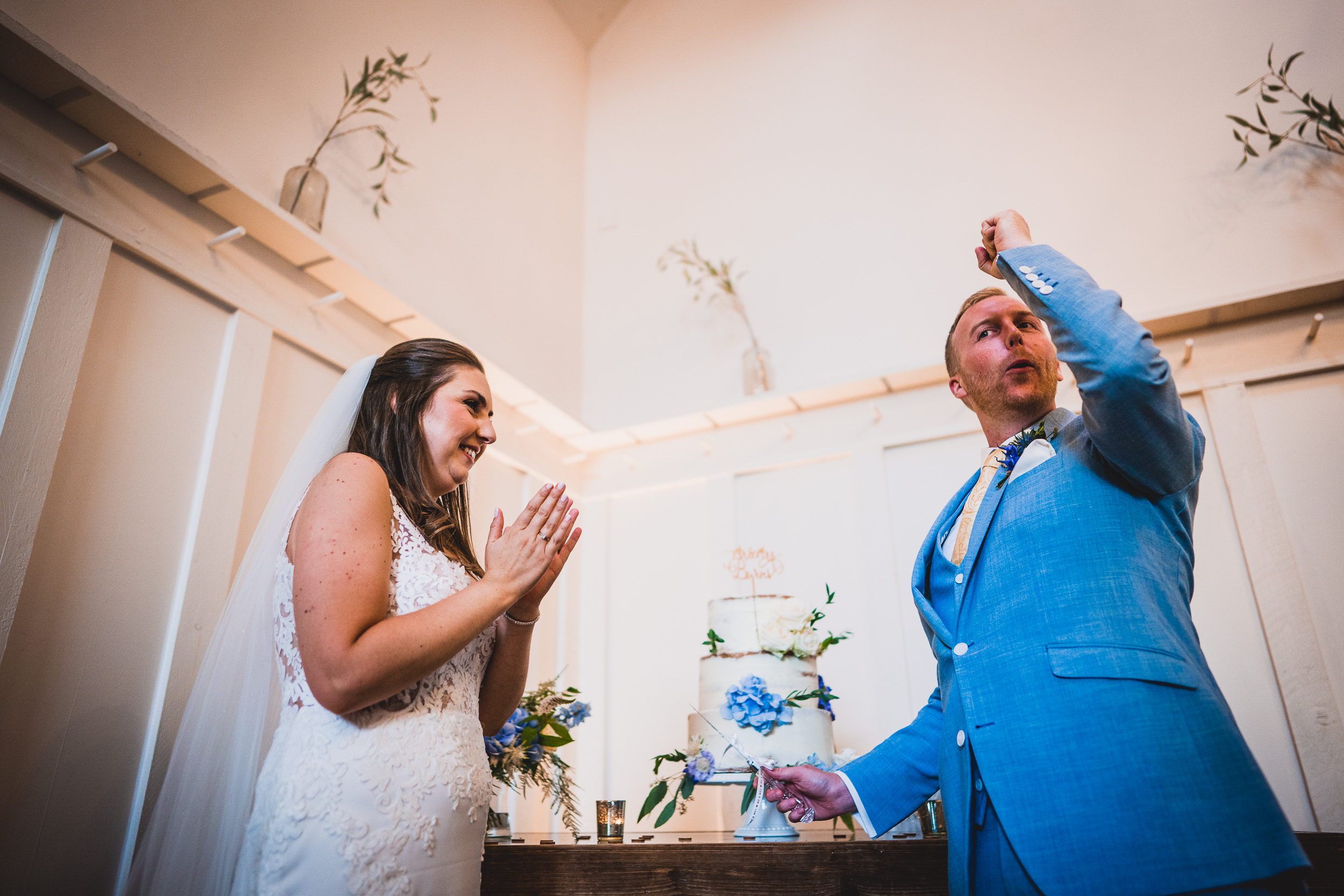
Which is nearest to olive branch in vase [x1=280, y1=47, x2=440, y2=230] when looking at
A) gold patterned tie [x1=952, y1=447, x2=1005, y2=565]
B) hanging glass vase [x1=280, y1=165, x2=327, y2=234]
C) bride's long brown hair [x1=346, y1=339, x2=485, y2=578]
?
hanging glass vase [x1=280, y1=165, x2=327, y2=234]

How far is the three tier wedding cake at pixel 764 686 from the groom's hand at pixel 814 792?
0.63 m

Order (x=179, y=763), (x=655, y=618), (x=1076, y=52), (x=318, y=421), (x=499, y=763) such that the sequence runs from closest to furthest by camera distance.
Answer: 1. (x=179, y=763)
2. (x=318, y=421)
3. (x=499, y=763)
4. (x=1076, y=52)
5. (x=655, y=618)

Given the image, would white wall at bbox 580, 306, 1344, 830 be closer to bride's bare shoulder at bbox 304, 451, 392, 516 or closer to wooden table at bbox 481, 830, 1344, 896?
wooden table at bbox 481, 830, 1344, 896

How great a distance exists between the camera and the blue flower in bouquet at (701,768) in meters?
2.50

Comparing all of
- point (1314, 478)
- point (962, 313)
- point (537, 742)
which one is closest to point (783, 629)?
point (537, 742)

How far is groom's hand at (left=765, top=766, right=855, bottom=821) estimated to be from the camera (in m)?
1.81

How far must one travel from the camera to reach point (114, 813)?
2145 millimetres

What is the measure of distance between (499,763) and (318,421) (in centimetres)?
120

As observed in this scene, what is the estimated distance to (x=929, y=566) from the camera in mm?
1761

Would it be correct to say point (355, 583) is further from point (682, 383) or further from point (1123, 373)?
point (682, 383)

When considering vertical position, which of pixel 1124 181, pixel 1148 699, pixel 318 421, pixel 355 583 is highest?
pixel 1124 181

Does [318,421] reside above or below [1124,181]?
below

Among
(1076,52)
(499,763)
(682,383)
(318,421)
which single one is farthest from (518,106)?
(499,763)

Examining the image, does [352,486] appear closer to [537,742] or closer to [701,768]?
[537,742]
